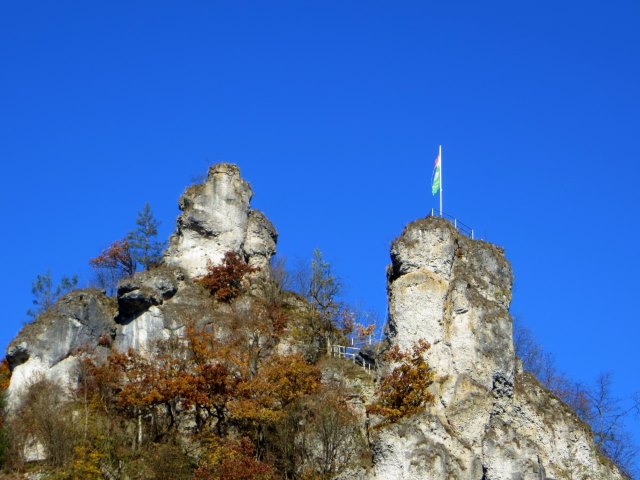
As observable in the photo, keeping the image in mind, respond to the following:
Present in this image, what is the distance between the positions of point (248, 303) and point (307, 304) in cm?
311

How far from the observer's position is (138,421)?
46.6 metres

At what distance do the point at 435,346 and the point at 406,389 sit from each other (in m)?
1.82

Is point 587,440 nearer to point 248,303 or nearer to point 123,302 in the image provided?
point 248,303

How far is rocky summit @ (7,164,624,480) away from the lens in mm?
42219

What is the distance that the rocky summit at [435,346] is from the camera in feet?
139

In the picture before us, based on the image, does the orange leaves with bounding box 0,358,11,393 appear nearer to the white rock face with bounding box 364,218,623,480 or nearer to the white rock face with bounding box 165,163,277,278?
the white rock face with bounding box 165,163,277,278

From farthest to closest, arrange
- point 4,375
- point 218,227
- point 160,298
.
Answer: point 218,227 < point 160,298 < point 4,375

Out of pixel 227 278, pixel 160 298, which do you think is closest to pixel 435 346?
pixel 227 278

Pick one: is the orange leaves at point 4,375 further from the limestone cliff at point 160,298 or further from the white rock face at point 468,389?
the white rock face at point 468,389

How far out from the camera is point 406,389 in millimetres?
43812

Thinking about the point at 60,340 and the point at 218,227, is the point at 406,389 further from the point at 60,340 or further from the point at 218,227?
the point at 218,227

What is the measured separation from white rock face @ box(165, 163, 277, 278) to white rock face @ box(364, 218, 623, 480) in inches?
407

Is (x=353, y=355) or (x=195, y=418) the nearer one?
(x=195, y=418)

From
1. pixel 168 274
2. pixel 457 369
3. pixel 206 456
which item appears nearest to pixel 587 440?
pixel 457 369
